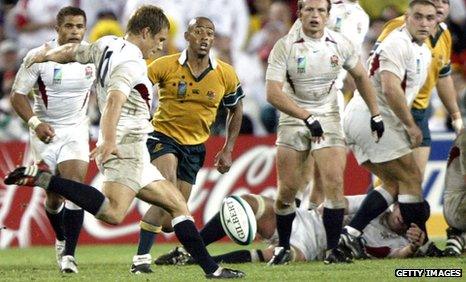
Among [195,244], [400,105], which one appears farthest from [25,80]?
[400,105]

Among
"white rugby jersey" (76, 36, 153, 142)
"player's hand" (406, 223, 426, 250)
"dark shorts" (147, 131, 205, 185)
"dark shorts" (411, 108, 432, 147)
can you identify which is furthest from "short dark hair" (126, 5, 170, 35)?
"dark shorts" (411, 108, 432, 147)

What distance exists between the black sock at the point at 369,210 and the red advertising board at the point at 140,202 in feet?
9.76

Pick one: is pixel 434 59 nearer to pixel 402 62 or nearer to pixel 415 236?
pixel 402 62

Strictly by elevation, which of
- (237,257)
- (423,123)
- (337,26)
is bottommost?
(237,257)

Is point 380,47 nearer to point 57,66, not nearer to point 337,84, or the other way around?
point 337,84

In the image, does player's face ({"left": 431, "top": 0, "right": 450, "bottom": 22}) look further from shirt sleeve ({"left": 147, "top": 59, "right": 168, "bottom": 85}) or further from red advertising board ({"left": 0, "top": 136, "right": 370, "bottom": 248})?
red advertising board ({"left": 0, "top": 136, "right": 370, "bottom": 248})

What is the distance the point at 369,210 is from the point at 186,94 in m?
2.05

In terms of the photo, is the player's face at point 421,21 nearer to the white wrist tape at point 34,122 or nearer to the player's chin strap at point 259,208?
the player's chin strap at point 259,208

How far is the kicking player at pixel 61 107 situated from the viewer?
11.7 m

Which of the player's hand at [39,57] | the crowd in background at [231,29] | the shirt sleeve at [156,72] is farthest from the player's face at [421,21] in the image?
the crowd in background at [231,29]

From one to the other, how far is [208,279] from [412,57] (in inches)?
135

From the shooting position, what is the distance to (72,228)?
11.4m

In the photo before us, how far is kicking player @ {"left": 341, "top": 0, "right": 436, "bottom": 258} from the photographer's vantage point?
1205 centimetres

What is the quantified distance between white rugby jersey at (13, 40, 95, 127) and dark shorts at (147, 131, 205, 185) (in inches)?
31.4
